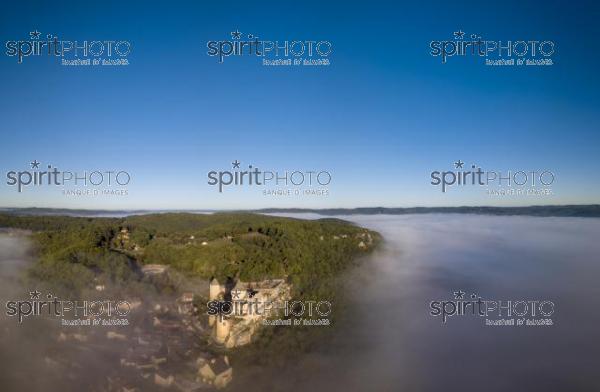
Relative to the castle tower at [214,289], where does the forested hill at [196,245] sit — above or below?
above

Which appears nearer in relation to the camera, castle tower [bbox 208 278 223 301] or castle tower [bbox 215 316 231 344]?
castle tower [bbox 215 316 231 344]

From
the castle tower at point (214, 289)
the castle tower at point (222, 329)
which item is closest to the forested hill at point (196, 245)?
the castle tower at point (214, 289)

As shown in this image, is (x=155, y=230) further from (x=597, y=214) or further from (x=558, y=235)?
(x=597, y=214)

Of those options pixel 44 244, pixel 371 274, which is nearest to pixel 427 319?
pixel 371 274

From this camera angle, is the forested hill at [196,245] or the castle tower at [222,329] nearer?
the castle tower at [222,329]

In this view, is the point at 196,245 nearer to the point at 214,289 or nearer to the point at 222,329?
the point at 214,289

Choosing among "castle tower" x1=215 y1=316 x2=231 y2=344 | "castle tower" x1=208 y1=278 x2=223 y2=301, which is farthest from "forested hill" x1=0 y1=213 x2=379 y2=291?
"castle tower" x1=215 y1=316 x2=231 y2=344

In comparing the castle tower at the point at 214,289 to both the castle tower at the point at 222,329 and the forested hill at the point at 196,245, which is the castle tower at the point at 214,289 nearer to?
the forested hill at the point at 196,245

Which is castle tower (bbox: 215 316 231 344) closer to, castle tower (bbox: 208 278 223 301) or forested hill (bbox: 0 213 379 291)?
castle tower (bbox: 208 278 223 301)

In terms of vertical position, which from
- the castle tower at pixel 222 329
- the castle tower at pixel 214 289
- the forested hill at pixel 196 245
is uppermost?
the forested hill at pixel 196 245

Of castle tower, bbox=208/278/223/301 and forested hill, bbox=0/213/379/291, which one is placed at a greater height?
forested hill, bbox=0/213/379/291

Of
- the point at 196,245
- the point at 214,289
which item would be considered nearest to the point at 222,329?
the point at 214,289
